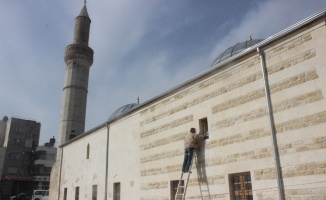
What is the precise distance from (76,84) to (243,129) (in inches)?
804

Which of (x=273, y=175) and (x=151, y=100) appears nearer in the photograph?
(x=273, y=175)

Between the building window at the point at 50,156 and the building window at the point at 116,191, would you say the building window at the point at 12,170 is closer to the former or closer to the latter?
the building window at the point at 50,156

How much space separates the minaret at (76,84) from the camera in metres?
25.2

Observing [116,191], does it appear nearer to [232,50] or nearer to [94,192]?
[94,192]

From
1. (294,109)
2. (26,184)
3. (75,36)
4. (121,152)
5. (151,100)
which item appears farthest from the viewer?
(26,184)

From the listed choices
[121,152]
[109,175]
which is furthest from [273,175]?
[109,175]

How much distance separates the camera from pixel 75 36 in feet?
90.4

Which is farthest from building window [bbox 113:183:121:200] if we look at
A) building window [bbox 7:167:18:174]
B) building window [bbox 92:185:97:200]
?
building window [bbox 7:167:18:174]

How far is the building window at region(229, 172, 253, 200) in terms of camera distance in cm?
757

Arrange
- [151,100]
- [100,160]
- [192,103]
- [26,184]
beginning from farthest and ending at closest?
[26,184]
[100,160]
[151,100]
[192,103]

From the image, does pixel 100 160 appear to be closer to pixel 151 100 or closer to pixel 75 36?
pixel 151 100

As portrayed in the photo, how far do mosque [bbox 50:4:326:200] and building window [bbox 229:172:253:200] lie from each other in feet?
0.08

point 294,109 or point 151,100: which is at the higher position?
point 151,100

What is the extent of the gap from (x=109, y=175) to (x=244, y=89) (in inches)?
305
